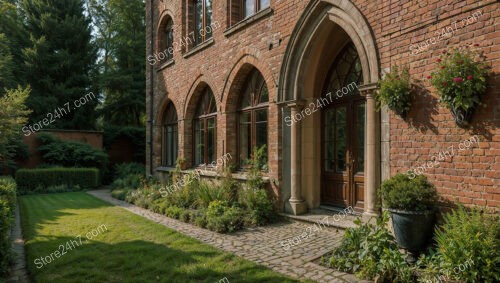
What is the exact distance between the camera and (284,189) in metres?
7.84

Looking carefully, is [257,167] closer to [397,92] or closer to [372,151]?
[372,151]

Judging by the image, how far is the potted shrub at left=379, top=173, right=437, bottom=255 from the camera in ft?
15.1

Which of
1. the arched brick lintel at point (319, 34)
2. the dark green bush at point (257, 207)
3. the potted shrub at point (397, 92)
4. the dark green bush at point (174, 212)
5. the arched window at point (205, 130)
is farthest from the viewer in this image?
the arched window at point (205, 130)

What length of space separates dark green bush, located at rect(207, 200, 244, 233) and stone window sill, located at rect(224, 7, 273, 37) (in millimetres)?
4859

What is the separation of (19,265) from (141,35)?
22.2 meters

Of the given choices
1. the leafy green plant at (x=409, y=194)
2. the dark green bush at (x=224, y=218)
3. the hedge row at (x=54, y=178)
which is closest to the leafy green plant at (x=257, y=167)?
the dark green bush at (x=224, y=218)

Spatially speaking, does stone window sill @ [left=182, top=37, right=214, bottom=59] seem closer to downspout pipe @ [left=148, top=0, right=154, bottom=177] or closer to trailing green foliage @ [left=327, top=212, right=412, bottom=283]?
downspout pipe @ [left=148, top=0, right=154, bottom=177]

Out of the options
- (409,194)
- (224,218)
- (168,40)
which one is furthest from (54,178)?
(409,194)

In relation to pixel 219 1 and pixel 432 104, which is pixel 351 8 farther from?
pixel 219 1

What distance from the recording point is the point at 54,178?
50.9 ft

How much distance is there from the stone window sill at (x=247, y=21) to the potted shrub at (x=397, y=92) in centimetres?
408

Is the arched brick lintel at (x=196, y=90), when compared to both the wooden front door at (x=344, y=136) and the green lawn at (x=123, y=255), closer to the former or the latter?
the wooden front door at (x=344, y=136)

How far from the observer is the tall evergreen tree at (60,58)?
2253cm

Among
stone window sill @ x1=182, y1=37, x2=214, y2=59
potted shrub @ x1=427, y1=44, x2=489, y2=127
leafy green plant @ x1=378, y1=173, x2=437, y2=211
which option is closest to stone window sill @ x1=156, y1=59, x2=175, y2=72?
stone window sill @ x1=182, y1=37, x2=214, y2=59
